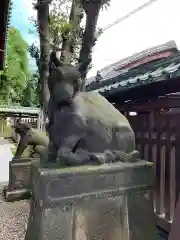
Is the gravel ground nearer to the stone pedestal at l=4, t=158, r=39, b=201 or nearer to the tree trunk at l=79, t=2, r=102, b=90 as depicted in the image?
the stone pedestal at l=4, t=158, r=39, b=201

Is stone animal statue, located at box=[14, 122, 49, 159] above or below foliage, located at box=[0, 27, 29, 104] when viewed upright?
below

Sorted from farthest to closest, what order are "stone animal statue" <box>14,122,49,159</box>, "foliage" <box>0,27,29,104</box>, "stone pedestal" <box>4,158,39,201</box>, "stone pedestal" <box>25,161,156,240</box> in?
"foliage" <box>0,27,29,104</box> → "stone animal statue" <box>14,122,49,159</box> → "stone pedestal" <box>4,158,39,201</box> → "stone pedestal" <box>25,161,156,240</box>

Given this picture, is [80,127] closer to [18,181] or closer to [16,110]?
[18,181]

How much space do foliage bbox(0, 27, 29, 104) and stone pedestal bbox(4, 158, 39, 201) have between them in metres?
16.0

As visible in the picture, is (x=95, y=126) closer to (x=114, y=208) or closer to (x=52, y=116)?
(x=52, y=116)

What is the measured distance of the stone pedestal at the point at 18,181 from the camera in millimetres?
5000

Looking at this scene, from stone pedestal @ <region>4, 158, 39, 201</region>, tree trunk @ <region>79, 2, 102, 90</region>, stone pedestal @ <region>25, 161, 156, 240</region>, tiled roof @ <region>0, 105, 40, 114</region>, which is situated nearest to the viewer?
stone pedestal @ <region>25, 161, 156, 240</region>

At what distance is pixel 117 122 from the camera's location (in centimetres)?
218

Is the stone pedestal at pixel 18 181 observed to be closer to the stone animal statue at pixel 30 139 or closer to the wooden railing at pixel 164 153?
the stone animal statue at pixel 30 139

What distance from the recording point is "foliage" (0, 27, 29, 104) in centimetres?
2095

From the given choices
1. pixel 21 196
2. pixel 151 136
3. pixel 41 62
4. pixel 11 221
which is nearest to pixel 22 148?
pixel 21 196

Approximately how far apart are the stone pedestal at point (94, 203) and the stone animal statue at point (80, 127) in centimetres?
14

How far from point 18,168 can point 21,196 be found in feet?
1.80

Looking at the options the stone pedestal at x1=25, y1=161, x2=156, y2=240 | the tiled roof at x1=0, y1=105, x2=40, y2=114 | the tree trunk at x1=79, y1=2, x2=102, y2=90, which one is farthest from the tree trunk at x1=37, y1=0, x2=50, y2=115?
the tiled roof at x1=0, y1=105, x2=40, y2=114
